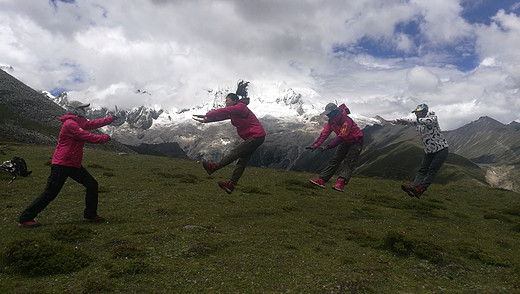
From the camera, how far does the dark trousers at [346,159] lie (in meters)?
17.0

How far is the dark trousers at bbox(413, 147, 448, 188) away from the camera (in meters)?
16.0

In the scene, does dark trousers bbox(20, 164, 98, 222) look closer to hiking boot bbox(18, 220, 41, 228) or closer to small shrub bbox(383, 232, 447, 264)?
hiking boot bbox(18, 220, 41, 228)

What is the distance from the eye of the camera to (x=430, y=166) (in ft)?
53.9

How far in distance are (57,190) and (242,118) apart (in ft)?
26.5

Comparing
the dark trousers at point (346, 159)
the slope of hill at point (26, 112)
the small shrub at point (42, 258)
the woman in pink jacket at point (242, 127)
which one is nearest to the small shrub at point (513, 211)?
the dark trousers at point (346, 159)

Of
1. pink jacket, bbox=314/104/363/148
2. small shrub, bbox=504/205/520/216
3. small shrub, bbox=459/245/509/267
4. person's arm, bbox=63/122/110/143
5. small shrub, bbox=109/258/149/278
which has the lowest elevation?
small shrub, bbox=504/205/520/216

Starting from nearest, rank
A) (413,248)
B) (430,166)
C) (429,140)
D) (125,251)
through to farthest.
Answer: (125,251) < (413,248) < (429,140) < (430,166)

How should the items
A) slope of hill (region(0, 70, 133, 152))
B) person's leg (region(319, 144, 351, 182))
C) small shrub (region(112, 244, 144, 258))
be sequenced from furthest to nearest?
slope of hill (region(0, 70, 133, 152)), person's leg (region(319, 144, 351, 182)), small shrub (region(112, 244, 144, 258))

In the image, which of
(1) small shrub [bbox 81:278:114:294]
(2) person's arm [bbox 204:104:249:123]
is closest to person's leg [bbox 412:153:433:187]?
(2) person's arm [bbox 204:104:249:123]

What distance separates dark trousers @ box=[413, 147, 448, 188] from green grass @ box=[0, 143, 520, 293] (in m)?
2.51

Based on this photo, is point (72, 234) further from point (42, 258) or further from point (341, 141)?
point (341, 141)

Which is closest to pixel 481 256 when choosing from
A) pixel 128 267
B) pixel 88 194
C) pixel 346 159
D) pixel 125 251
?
pixel 346 159

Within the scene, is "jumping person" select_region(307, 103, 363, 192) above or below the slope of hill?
below

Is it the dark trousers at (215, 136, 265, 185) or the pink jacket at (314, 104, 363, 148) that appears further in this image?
the pink jacket at (314, 104, 363, 148)
